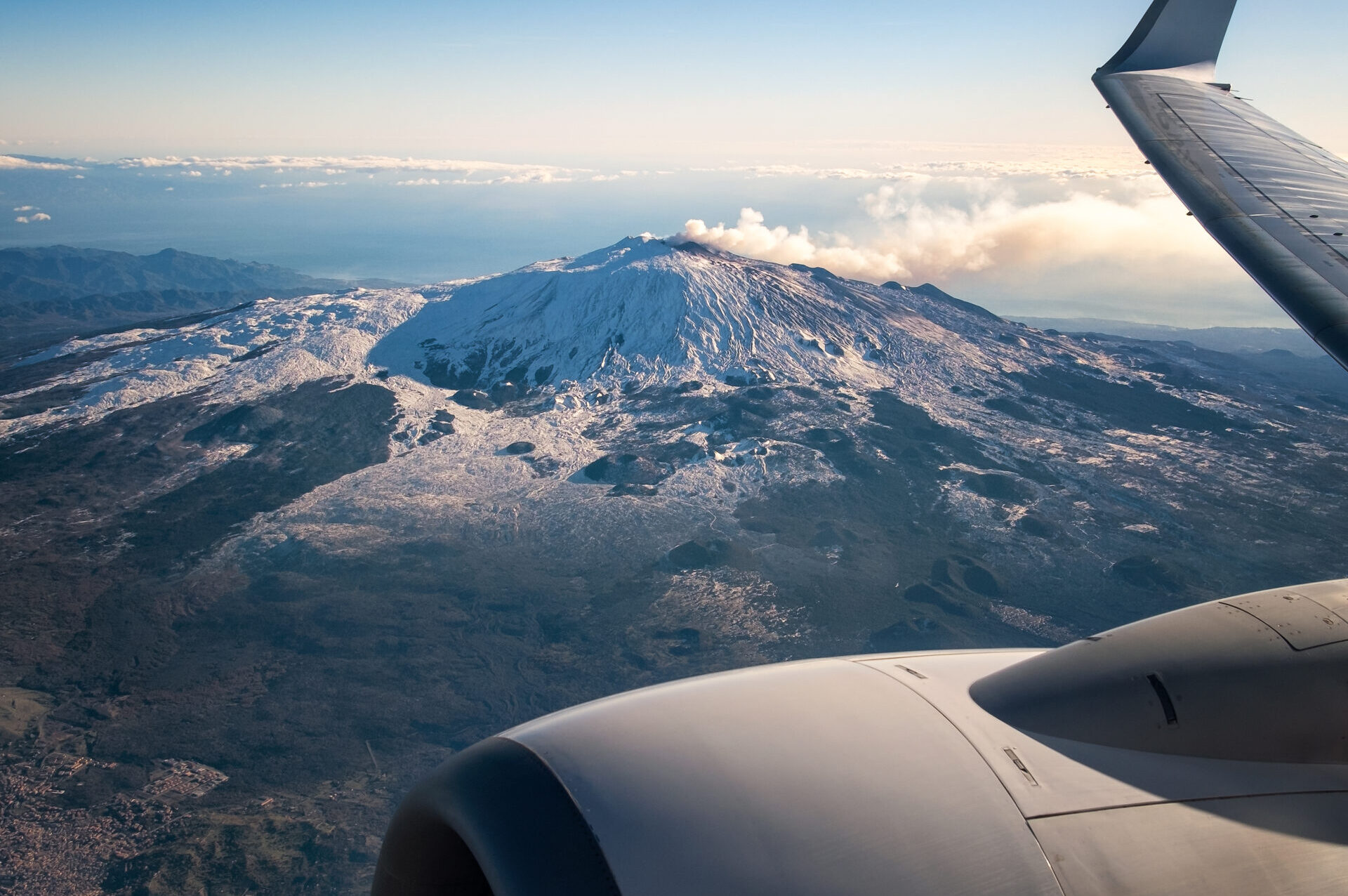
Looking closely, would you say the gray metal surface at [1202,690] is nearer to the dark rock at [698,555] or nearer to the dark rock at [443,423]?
the dark rock at [698,555]

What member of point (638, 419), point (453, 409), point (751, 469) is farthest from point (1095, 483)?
point (453, 409)

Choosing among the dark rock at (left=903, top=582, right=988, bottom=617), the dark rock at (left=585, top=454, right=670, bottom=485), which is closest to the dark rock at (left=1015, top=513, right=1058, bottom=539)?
the dark rock at (left=903, top=582, right=988, bottom=617)

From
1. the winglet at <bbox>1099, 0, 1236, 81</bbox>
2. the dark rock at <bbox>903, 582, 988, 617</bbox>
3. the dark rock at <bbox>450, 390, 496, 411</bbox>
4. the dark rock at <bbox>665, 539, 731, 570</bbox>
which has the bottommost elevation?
the dark rock at <bbox>903, 582, 988, 617</bbox>

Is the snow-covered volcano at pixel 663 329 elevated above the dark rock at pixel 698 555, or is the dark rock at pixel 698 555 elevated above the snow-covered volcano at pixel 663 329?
the snow-covered volcano at pixel 663 329

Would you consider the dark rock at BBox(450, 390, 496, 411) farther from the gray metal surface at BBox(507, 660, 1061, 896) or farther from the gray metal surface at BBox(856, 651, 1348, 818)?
the gray metal surface at BBox(856, 651, 1348, 818)

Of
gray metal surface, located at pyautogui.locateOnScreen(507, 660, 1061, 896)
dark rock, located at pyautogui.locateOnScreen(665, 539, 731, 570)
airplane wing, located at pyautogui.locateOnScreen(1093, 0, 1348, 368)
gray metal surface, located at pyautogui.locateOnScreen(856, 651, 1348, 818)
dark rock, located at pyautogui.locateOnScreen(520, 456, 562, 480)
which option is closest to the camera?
gray metal surface, located at pyautogui.locateOnScreen(507, 660, 1061, 896)

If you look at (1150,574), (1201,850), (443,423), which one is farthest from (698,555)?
(1201,850)

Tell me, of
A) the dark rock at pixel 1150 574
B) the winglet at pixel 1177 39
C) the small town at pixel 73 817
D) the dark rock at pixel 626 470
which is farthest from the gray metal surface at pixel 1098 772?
the dark rock at pixel 626 470
